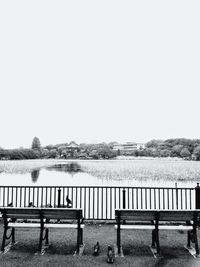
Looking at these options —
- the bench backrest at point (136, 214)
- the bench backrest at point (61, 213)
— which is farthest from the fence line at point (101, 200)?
the bench backrest at point (136, 214)

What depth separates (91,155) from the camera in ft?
636

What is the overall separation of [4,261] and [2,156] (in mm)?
168889

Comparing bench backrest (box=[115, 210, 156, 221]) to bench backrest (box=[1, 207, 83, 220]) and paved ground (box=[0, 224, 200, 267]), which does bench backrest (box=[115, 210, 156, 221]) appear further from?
bench backrest (box=[1, 207, 83, 220])

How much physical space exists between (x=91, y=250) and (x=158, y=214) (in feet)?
5.77

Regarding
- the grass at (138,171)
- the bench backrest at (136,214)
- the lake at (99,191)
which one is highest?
the bench backrest at (136,214)

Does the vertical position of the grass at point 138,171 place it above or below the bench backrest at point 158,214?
below

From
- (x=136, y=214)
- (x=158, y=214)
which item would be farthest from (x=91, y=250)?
(x=158, y=214)

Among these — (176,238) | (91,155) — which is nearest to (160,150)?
(91,155)

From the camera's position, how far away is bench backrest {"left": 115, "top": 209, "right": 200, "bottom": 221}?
6.19 m

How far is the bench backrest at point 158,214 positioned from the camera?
6191 mm

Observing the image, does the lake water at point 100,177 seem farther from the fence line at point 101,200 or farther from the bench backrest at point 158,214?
the bench backrest at point 158,214

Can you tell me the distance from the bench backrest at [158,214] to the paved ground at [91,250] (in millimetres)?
766

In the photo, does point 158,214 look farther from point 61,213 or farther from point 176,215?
point 61,213

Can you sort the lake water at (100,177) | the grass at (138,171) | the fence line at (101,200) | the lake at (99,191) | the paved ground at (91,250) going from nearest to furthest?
the paved ground at (91,250)
the fence line at (101,200)
the lake at (99,191)
the lake water at (100,177)
the grass at (138,171)
